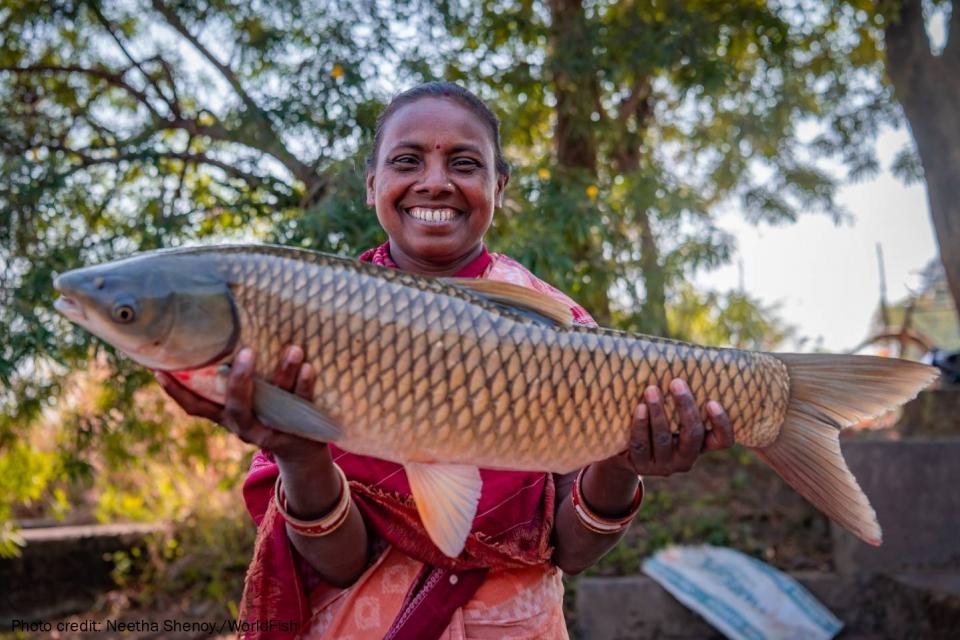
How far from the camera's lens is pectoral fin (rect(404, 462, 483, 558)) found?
155cm

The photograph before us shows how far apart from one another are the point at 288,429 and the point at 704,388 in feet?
2.50

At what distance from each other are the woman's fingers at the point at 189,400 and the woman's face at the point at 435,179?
639 mm

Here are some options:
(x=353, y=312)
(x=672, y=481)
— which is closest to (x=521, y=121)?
(x=672, y=481)

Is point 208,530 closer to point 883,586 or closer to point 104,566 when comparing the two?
point 104,566

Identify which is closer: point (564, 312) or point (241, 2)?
point (564, 312)

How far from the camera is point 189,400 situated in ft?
4.95

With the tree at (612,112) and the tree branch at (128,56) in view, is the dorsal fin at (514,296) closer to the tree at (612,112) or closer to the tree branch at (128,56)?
the tree at (612,112)

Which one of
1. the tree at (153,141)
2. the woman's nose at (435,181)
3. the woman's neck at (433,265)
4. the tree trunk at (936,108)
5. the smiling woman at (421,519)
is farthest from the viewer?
the tree trunk at (936,108)

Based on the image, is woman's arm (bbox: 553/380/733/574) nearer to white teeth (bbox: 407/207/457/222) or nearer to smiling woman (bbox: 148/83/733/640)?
smiling woman (bbox: 148/83/733/640)

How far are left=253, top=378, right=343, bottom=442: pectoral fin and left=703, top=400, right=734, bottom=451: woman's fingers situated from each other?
2.30 ft

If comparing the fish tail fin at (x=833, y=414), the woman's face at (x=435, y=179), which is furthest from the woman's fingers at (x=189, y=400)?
the fish tail fin at (x=833, y=414)

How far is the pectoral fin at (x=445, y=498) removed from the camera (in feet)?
5.08

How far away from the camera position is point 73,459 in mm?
5047

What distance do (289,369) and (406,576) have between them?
677 mm
